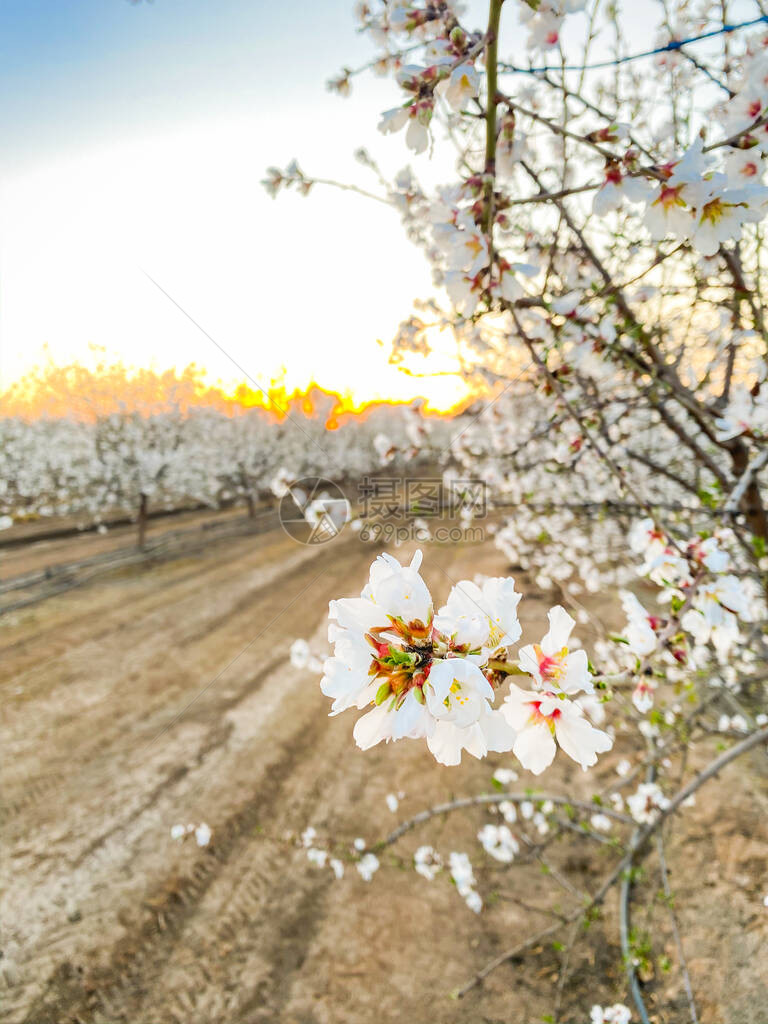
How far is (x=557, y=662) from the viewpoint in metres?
0.79

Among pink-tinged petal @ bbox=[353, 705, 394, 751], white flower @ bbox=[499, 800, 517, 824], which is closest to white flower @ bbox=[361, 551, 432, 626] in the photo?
pink-tinged petal @ bbox=[353, 705, 394, 751]

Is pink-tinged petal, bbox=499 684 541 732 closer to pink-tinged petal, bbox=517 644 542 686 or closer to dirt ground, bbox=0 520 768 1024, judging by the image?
pink-tinged petal, bbox=517 644 542 686

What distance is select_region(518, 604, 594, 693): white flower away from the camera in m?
0.75

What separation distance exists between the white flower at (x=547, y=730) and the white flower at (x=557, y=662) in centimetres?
3

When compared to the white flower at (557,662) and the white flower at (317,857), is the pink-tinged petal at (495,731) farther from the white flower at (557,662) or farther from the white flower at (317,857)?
the white flower at (317,857)

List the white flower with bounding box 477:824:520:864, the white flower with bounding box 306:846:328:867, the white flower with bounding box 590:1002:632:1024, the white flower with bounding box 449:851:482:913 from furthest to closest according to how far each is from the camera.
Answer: the white flower with bounding box 306:846:328:867 → the white flower with bounding box 477:824:520:864 → the white flower with bounding box 449:851:482:913 → the white flower with bounding box 590:1002:632:1024

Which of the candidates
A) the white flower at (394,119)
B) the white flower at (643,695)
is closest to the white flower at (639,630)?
the white flower at (643,695)

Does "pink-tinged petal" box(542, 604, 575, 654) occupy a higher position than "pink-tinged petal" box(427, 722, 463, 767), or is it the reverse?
"pink-tinged petal" box(542, 604, 575, 654)

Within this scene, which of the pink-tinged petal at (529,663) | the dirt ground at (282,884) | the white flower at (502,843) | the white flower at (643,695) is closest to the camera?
the pink-tinged petal at (529,663)

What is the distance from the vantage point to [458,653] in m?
0.72

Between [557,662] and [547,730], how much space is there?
12 centimetres

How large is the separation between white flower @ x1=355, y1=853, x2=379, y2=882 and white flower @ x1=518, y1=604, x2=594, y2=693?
3.60 metres

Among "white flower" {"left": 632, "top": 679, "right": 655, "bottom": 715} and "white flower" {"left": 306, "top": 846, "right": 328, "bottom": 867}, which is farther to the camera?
"white flower" {"left": 306, "top": 846, "right": 328, "bottom": 867}

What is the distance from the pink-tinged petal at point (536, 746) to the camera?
2.64ft
